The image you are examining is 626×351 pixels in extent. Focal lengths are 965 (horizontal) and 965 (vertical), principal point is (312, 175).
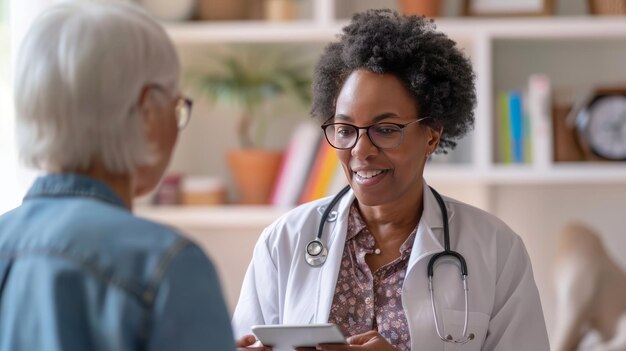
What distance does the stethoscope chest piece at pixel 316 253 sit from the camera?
76.6 inches

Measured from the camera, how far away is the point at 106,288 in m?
1.06

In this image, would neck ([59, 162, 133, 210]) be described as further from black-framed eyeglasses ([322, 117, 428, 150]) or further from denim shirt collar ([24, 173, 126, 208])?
black-framed eyeglasses ([322, 117, 428, 150])

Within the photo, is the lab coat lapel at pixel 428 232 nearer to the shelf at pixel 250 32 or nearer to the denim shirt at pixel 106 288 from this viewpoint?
the denim shirt at pixel 106 288

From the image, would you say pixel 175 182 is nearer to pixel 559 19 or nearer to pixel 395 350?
pixel 559 19

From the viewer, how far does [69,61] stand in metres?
1.12

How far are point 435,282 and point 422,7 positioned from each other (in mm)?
1566

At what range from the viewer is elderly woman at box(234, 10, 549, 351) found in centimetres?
187

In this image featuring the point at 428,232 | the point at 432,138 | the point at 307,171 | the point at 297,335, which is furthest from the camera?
the point at 307,171

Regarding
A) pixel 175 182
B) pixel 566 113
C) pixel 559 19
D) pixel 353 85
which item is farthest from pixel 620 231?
pixel 353 85

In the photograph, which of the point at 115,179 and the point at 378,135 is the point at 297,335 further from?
the point at 115,179

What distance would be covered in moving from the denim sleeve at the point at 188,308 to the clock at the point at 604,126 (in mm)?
2390

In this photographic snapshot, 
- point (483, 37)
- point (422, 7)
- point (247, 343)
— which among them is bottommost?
point (247, 343)

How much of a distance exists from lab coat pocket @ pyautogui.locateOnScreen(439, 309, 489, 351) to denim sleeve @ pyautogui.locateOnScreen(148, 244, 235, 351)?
0.83 m

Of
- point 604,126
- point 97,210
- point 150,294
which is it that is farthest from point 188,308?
point 604,126
